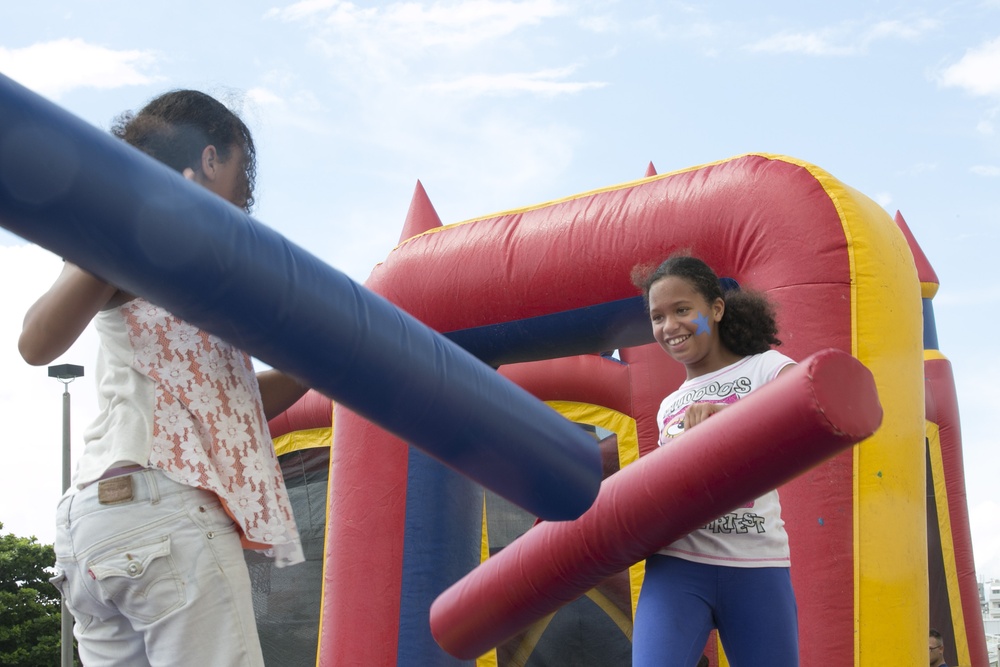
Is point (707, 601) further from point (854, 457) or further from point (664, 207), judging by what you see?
point (664, 207)

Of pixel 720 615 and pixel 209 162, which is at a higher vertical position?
pixel 209 162

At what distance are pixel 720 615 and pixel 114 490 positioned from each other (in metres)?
1.18

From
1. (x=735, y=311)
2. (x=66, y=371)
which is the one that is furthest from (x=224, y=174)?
(x=66, y=371)

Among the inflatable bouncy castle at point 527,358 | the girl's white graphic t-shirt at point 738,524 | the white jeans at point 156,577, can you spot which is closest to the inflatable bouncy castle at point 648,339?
the inflatable bouncy castle at point 527,358

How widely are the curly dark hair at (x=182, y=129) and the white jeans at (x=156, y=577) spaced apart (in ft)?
1.59

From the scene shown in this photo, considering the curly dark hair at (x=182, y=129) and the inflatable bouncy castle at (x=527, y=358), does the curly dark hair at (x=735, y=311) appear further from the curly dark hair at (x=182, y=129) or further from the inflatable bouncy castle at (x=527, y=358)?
the curly dark hair at (x=182, y=129)

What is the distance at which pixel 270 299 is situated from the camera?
1.19 metres

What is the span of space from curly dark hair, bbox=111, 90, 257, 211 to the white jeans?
484mm

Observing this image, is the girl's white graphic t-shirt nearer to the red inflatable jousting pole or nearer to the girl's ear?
the red inflatable jousting pole

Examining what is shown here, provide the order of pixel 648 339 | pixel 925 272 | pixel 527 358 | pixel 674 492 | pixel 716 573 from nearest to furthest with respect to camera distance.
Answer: pixel 674 492 < pixel 716 573 < pixel 648 339 < pixel 527 358 < pixel 925 272

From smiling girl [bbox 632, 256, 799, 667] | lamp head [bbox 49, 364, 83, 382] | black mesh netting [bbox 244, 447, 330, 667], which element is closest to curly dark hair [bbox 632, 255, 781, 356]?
smiling girl [bbox 632, 256, 799, 667]

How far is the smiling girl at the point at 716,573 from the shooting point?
1852 millimetres

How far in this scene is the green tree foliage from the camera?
990 cm

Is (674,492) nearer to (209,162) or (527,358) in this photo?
(209,162)
